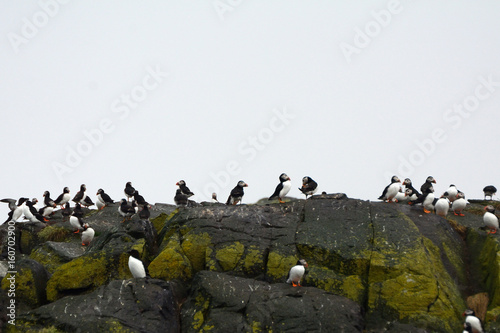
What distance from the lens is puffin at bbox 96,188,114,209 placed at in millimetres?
26509

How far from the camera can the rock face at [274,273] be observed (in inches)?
559

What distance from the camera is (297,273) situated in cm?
1523

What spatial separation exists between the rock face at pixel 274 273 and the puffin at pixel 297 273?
39 cm

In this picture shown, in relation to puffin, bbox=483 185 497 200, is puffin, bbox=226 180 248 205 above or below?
above

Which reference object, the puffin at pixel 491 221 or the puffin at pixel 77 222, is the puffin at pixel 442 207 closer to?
the puffin at pixel 491 221

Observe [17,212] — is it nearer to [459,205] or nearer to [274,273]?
[274,273]

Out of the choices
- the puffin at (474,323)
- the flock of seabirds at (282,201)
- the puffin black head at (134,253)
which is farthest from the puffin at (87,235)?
the puffin at (474,323)

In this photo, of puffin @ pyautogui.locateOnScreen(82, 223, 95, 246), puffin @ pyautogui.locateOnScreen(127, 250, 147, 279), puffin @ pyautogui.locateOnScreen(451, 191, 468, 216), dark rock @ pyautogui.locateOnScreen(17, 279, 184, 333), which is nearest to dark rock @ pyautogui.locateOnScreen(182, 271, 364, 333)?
dark rock @ pyautogui.locateOnScreen(17, 279, 184, 333)

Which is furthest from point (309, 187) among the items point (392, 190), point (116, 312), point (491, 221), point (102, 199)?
point (102, 199)

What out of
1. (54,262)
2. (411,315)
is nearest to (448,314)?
(411,315)

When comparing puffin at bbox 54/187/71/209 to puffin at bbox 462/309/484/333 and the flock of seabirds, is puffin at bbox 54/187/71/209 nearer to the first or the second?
the flock of seabirds

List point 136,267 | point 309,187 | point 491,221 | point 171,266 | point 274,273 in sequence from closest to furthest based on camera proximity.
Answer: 1. point 136,267
2. point 274,273
3. point 171,266
4. point 491,221
5. point 309,187

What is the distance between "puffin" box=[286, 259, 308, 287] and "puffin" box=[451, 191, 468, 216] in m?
8.51

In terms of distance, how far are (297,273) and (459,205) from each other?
9036mm
